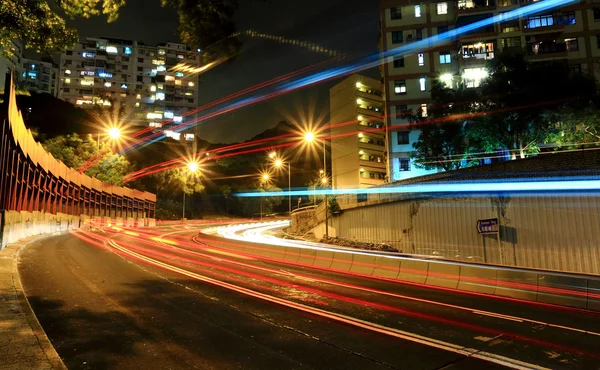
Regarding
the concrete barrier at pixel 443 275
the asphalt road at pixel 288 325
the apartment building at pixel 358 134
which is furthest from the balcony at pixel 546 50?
the asphalt road at pixel 288 325

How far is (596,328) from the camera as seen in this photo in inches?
282

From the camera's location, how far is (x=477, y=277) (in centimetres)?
1118

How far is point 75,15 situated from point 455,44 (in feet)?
167

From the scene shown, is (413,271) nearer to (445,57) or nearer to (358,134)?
(445,57)

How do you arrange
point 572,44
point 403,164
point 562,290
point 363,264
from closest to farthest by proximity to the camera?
1. point 562,290
2. point 363,264
3. point 572,44
4. point 403,164

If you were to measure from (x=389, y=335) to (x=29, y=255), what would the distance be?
48.4 feet

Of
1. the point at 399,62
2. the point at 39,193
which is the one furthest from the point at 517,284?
the point at 399,62

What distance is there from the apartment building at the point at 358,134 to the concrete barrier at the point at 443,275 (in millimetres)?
50097

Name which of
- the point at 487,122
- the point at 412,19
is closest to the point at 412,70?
the point at 412,19

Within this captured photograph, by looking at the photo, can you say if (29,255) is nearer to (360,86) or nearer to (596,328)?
(596,328)

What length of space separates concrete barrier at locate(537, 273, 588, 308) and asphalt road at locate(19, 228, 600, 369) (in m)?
0.75

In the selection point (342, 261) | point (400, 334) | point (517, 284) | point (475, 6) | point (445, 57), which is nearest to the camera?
point (400, 334)

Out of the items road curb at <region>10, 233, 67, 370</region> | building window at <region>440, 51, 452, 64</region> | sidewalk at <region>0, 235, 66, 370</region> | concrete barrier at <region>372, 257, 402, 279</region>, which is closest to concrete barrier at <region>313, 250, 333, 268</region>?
concrete barrier at <region>372, 257, 402, 279</region>

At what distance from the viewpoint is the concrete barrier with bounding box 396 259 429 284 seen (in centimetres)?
1254
